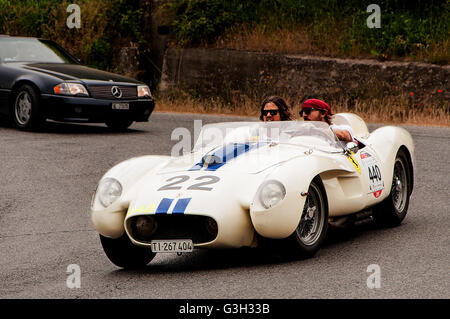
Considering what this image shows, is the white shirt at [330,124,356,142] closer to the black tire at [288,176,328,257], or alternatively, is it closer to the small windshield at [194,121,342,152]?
the small windshield at [194,121,342,152]

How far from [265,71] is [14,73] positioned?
8.82 m

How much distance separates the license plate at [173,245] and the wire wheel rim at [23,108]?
9.17 meters

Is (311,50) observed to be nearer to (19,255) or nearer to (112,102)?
(112,102)

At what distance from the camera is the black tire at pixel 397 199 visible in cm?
829

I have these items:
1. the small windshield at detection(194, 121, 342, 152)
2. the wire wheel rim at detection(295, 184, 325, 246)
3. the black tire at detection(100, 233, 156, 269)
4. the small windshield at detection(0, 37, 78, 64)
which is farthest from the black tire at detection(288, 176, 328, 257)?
the small windshield at detection(0, 37, 78, 64)

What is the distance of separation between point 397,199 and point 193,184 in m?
2.86

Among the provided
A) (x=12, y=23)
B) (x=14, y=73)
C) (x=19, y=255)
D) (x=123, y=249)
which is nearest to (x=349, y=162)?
(x=123, y=249)

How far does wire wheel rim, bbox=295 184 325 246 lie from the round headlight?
55.7 inches

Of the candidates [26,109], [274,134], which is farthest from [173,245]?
[26,109]

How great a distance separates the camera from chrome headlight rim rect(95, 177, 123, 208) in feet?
22.1

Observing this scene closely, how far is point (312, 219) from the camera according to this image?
6844mm

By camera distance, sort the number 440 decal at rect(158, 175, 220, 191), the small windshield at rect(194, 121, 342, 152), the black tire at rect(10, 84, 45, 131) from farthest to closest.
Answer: the black tire at rect(10, 84, 45, 131) < the small windshield at rect(194, 121, 342, 152) < the number 440 decal at rect(158, 175, 220, 191)

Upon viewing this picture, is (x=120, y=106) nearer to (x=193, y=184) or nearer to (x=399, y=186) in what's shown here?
(x=399, y=186)

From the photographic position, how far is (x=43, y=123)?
49.7ft
